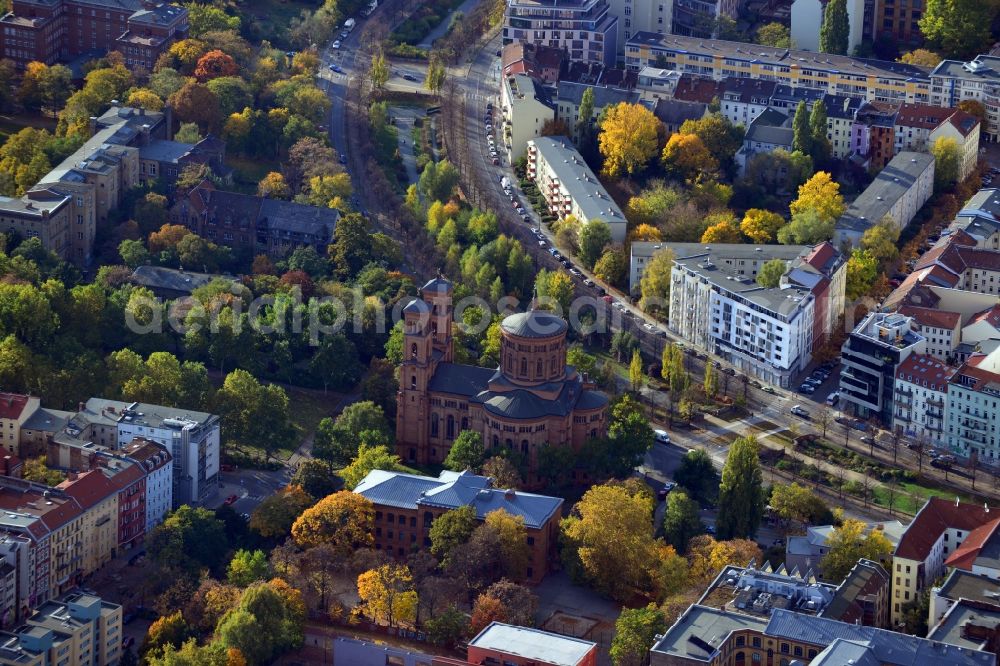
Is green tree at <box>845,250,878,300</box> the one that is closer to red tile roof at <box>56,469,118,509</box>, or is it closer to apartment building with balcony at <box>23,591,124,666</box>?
red tile roof at <box>56,469,118,509</box>

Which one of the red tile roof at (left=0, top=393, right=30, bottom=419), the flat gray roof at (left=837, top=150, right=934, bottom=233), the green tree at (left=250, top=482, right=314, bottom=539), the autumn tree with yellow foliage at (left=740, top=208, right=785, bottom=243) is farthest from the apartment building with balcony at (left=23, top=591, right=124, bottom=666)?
the flat gray roof at (left=837, top=150, right=934, bottom=233)

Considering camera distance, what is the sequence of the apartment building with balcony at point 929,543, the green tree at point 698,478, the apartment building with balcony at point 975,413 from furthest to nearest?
the apartment building with balcony at point 975,413 < the green tree at point 698,478 < the apartment building with balcony at point 929,543

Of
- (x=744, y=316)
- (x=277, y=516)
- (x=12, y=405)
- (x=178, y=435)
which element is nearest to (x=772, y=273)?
(x=744, y=316)

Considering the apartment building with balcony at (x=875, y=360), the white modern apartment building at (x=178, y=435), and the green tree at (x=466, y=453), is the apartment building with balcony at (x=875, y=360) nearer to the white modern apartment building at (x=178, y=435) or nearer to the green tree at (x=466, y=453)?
the green tree at (x=466, y=453)

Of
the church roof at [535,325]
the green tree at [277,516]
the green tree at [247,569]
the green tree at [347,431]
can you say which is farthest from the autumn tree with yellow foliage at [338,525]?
the church roof at [535,325]

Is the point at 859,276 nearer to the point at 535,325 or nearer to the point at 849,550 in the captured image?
the point at 535,325
